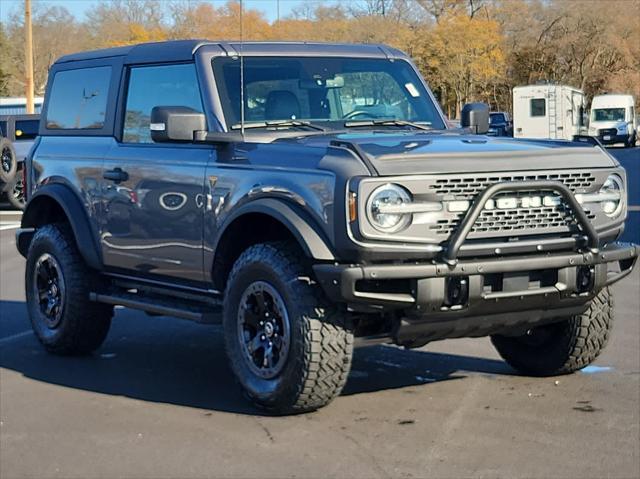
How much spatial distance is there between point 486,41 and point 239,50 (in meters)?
53.8

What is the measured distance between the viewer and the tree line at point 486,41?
5441cm

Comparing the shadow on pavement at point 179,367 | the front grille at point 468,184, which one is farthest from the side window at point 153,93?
the front grille at point 468,184

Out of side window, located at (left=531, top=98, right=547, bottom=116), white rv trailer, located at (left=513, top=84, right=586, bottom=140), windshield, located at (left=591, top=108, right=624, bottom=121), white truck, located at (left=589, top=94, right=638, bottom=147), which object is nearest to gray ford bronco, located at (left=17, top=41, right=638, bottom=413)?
white rv trailer, located at (left=513, top=84, right=586, bottom=140)

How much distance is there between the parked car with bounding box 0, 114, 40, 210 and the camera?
21.4 metres

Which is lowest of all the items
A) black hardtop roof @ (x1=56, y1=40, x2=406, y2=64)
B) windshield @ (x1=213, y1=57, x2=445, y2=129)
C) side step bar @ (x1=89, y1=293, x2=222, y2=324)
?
side step bar @ (x1=89, y1=293, x2=222, y2=324)

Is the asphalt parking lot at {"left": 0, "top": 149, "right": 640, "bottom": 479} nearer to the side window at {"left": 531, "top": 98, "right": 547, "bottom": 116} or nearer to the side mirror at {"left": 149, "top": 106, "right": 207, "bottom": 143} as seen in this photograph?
the side mirror at {"left": 149, "top": 106, "right": 207, "bottom": 143}

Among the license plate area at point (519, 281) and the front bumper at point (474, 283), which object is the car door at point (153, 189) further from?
the license plate area at point (519, 281)

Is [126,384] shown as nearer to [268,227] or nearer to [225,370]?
[225,370]

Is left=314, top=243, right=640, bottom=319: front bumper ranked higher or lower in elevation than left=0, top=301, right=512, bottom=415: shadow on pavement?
higher

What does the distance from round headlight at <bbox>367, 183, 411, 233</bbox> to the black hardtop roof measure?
1.92 metres

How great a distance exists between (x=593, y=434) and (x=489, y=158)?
4.91 feet

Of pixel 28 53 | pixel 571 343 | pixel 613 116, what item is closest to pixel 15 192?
pixel 28 53

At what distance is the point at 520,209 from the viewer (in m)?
5.68

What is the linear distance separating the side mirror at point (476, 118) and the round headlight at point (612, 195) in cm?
151
